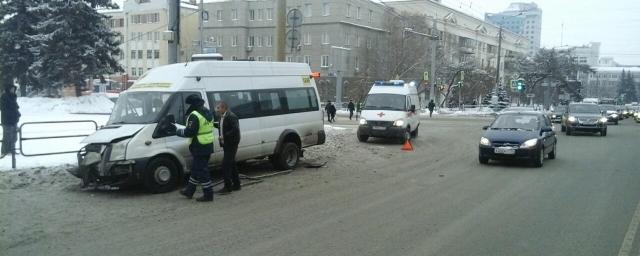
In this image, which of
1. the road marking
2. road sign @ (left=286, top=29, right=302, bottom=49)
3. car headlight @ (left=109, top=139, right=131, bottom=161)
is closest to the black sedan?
the road marking

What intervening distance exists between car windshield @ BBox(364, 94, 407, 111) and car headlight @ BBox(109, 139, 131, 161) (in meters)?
12.5

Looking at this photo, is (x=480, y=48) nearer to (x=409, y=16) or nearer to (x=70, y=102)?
(x=409, y=16)

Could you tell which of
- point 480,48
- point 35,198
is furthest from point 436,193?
point 480,48

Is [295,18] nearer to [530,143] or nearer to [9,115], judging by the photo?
[530,143]

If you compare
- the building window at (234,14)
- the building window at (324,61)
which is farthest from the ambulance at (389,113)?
the building window at (234,14)

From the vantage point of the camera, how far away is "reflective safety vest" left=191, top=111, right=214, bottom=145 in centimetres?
895

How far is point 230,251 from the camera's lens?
19.9 feet

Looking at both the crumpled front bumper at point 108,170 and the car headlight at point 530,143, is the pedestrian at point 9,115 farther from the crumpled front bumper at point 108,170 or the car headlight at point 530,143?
the car headlight at point 530,143

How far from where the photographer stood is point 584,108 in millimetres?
26547

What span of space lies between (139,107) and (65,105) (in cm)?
2765

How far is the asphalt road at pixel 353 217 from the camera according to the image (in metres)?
6.31

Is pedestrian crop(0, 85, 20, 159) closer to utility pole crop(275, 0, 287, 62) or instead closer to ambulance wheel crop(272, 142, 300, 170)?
ambulance wheel crop(272, 142, 300, 170)

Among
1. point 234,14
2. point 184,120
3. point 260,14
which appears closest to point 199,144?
point 184,120

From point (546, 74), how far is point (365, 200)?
70.0m
